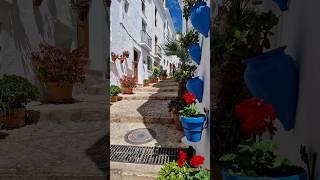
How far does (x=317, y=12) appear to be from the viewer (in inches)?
33.0

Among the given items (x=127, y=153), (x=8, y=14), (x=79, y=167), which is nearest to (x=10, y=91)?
(x=8, y=14)

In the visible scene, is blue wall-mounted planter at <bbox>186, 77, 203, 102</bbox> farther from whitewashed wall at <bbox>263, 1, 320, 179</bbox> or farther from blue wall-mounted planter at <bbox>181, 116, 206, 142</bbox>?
whitewashed wall at <bbox>263, 1, 320, 179</bbox>

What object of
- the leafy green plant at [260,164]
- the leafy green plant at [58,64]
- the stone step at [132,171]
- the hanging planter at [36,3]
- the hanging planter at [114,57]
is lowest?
the stone step at [132,171]

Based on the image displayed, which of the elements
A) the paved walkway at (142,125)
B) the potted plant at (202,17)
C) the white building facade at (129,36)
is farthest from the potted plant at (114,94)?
the potted plant at (202,17)

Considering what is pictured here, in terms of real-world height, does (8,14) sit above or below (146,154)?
above

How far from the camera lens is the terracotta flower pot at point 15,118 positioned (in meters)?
3.23

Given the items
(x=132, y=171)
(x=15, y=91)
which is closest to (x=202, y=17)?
(x=132, y=171)

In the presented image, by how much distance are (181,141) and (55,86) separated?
2.08 meters

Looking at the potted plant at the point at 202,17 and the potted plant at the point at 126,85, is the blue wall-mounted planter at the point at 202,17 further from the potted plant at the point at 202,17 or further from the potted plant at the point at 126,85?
the potted plant at the point at 126,85

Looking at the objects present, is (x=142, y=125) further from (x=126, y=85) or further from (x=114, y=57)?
(x=114, y=57)

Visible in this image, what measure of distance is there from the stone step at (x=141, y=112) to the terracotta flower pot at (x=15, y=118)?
2.35 metres

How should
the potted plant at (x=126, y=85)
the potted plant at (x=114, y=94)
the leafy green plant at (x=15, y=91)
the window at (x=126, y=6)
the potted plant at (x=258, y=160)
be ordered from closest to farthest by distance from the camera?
the potted plant at (x=258, y=160) < the leafy green plant at (x=15, y=91) < the potted plant at (x=114, y=94) < the potted plant at (x=126, y=85) < the window at (x=126, y=6)

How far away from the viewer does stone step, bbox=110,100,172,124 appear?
17.8ft

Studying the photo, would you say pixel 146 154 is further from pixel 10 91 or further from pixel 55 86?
pixel 10 91
